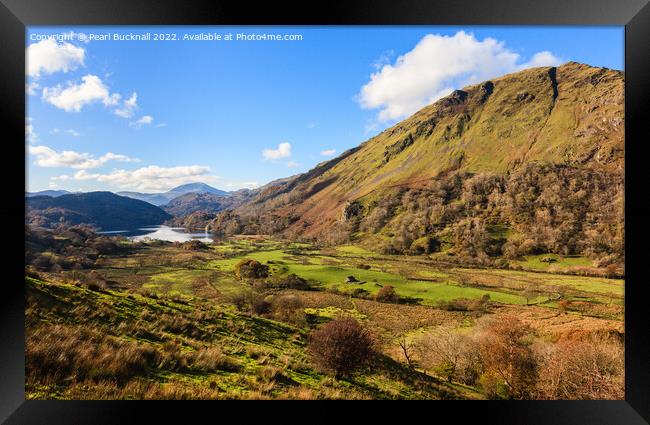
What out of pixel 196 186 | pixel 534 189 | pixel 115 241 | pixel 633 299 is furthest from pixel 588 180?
pixel 115 241

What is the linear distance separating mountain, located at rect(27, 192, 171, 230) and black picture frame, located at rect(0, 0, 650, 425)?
369 cm

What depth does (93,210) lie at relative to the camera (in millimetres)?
6504

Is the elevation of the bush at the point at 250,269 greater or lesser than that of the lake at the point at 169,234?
lesser

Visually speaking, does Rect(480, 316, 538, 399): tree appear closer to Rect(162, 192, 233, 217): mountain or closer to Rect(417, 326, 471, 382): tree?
Rect(417, 326, 471, 382): tree

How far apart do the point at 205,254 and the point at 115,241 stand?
234 centimetres

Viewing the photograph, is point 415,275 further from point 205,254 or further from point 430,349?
point 205,254

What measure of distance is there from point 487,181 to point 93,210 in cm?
1478

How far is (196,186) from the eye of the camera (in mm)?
6477

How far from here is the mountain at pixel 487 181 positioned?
339 inches

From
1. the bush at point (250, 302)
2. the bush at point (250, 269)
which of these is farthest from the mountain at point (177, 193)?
the bush at point (250, 302)

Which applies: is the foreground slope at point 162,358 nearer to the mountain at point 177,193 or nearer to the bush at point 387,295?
the bush at point 387,295

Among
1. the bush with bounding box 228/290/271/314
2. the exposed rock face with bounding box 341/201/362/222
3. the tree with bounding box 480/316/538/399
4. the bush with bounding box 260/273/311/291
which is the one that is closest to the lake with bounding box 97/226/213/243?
the bush with bounding box 228/290/271/314

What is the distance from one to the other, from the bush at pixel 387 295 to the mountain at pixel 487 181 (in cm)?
241
